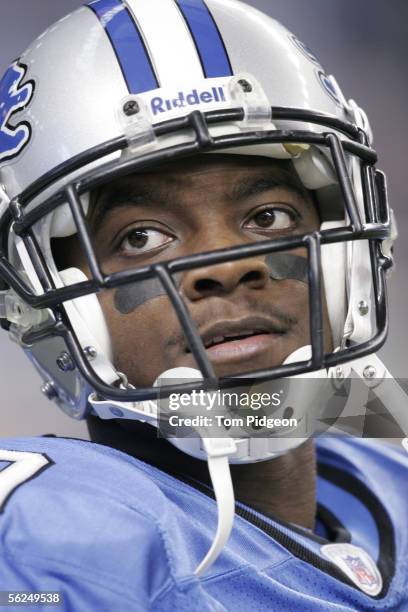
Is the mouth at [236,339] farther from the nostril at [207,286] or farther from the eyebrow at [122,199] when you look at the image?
the eyebrow at [122,199]

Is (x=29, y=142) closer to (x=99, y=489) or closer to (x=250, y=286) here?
(x=250, y=286)

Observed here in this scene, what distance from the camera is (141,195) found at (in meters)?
1.23

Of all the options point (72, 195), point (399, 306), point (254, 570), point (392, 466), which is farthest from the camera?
point (399, 306)

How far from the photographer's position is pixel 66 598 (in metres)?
0.89

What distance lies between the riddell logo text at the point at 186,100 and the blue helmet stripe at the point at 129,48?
0.03 meters

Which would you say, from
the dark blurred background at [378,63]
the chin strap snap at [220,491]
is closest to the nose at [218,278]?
the chin strap snap at [220,491]

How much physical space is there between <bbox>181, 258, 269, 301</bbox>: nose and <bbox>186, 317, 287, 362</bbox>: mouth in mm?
44

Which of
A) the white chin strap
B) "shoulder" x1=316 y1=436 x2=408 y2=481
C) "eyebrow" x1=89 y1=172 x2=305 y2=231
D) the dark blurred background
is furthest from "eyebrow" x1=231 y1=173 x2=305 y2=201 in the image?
the dark blurred background

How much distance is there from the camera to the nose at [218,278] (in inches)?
45.4

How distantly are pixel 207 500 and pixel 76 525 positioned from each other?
233mm

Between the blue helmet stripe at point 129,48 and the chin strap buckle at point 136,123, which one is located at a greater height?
the blue helmet stripe at point 129,48

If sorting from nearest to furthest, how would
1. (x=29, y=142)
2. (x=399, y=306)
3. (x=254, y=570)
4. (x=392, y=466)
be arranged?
(x=254, y=570) → (x=29, y=142) → (x=392, y=466) → (x=399, y=306)

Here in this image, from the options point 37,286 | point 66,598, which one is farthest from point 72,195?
point 66,598

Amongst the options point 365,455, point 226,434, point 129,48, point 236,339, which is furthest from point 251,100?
point 365,455
